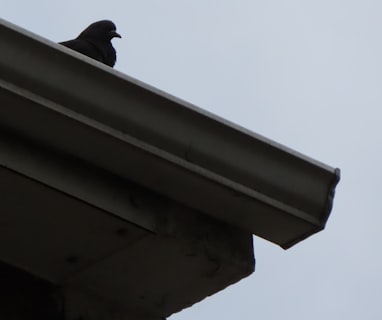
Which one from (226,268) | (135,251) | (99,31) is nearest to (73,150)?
(135,251)

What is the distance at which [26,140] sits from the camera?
85.0 inches

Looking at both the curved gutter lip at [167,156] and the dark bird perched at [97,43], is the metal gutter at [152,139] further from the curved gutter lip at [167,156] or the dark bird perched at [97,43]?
the dark bird perched at [97,43]

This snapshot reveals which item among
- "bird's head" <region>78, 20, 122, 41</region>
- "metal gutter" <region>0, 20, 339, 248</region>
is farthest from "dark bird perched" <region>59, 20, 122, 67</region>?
"metal gutter" <region>0, 20, 339, 248</region>

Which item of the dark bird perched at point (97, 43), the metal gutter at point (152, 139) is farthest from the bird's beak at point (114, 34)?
the metal gutter at point (152, 139)

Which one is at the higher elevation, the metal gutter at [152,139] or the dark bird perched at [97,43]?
the dark bird perched at [97,43]

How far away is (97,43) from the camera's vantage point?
5926 millimetres

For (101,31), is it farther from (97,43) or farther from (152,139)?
(152,139)

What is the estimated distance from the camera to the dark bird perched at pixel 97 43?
552 centimetres

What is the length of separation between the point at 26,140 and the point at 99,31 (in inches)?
164

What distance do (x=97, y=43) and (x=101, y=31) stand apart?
51 cm

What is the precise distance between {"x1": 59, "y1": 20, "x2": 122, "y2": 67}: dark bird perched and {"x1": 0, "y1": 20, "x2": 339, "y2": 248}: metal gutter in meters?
3.17

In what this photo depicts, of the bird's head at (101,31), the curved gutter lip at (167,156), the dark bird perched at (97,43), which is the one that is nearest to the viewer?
the curved gutter lip at (167,156)

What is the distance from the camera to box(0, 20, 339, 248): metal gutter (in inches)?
82.5

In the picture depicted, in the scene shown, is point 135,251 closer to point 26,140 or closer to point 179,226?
point 179,226
